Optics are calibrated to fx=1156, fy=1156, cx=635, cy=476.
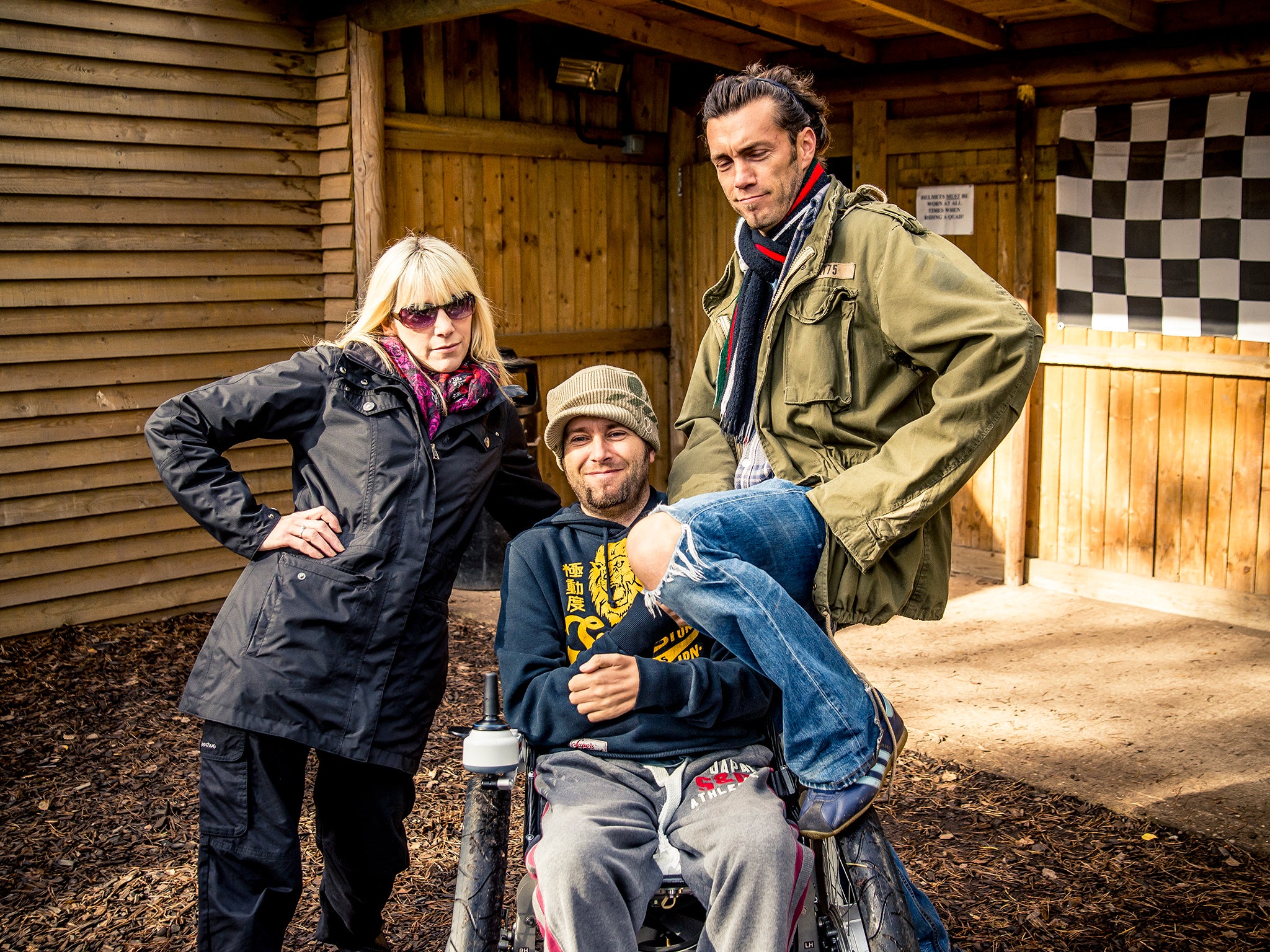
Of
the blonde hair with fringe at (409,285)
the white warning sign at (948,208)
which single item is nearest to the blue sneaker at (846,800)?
the blonde hair with fringe at (409,285)

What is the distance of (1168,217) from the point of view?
5.74 meters

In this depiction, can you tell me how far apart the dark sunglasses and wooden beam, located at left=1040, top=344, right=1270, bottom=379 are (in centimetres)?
354

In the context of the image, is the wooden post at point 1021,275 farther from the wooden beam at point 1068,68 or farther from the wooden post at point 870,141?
the wooden post at point 870,141

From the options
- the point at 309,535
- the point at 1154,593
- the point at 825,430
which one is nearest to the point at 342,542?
the point at 309,535

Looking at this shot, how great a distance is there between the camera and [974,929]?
10.3 ft

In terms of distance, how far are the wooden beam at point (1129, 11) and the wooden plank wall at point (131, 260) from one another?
10.3 ft

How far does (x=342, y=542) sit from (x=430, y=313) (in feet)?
1.85

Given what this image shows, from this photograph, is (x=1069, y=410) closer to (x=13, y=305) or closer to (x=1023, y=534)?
(x=1023, y=534)

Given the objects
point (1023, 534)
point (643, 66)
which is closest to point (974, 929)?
point (1023, 534)

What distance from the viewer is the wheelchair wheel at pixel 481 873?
2154 mm

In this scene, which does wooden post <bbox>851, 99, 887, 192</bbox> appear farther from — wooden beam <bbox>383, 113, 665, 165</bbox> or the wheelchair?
the wheelchair

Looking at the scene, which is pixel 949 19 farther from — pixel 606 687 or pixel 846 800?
pixel 846 800

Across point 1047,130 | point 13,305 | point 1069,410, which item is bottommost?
point 1069,410

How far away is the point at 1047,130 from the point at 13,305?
17.2 ft
